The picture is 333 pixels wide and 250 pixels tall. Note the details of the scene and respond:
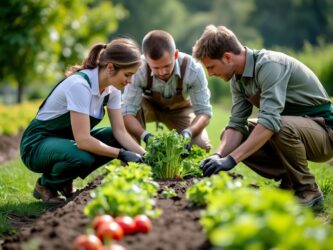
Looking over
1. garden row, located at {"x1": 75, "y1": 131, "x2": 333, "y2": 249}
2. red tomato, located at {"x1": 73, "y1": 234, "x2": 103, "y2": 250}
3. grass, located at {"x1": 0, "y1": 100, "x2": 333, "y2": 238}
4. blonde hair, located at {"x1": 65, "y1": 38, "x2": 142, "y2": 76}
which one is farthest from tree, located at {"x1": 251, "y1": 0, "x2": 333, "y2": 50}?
red tomato, located at {"x1": 73, "y1": 234, "x2": 103, "y2": 250}

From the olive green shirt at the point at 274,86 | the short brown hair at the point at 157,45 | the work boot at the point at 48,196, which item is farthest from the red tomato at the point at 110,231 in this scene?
the short brown hair at the point at 157,45

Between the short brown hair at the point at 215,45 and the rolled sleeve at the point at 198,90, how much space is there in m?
1.45

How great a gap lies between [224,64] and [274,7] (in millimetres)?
57925

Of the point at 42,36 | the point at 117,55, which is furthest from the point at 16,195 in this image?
the point at 42,36

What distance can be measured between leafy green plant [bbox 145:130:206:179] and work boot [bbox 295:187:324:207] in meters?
0.94

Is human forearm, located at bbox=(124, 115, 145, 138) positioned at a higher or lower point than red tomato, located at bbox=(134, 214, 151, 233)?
lower

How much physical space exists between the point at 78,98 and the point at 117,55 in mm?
511

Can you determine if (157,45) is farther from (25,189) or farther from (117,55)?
(25,189)

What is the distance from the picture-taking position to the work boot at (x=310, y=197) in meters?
5.28

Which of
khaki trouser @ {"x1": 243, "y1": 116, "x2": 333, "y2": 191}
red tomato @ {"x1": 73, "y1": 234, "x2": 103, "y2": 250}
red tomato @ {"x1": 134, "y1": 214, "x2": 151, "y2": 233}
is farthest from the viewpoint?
khaki trouser @ {"x1": 243, "y1": 116, "x2": 333, "y2": 191}

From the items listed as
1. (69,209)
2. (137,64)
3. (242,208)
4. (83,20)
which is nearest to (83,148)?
(137,64)

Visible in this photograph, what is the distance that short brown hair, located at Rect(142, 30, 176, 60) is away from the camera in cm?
588

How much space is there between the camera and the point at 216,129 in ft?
45.0

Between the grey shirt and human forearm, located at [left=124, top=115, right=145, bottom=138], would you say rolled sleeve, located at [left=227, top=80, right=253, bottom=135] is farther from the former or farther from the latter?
human forearm, located at [left=124, top=115, right=145, bottom=138]
